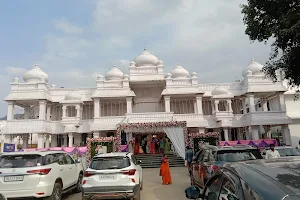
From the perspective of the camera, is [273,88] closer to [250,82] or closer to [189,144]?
[250,82]

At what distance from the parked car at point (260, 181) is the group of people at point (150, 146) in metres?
17.8

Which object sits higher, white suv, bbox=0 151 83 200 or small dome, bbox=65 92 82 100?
small dome, bbox=65 92 82 100

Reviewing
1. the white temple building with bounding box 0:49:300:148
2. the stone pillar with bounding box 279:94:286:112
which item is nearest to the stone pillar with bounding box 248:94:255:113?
the white temple building with bounding box 0:49:300:148

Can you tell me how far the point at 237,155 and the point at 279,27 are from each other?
23.5 ft

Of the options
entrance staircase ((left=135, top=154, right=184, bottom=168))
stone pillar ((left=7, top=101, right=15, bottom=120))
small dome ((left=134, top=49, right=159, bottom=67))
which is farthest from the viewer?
small dome ((left=134, top=49, right=159, bottom=67))

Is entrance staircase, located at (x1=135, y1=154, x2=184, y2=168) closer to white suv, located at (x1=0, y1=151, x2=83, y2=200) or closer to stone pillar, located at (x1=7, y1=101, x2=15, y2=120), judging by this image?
white suv, located at (x1=0, y1=151, x2=83, y2=200)

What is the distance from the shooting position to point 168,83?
25.9 meters

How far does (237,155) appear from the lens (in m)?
6.94

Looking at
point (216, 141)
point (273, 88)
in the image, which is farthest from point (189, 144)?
point (273, 88)

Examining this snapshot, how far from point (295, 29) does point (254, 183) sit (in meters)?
10.2

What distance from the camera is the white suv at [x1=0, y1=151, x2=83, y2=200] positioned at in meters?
6.06

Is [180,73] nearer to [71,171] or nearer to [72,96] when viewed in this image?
[72,96]

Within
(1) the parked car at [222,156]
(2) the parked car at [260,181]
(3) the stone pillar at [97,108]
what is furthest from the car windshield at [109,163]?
(3) the stone pillar at [97,108]

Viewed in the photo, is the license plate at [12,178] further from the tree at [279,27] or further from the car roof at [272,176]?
the tree at [279,27]
